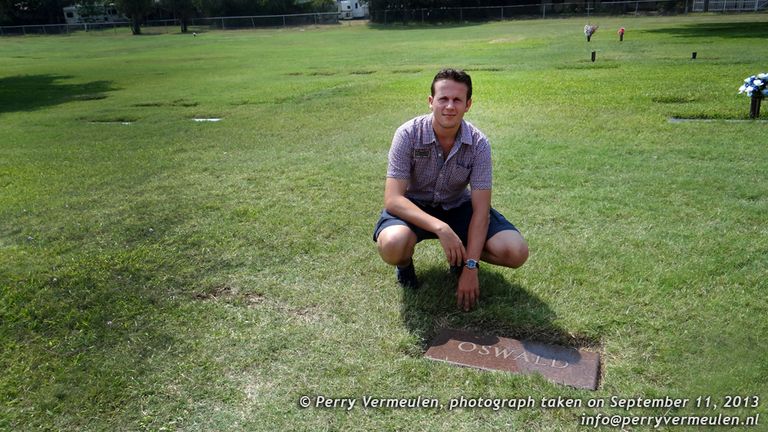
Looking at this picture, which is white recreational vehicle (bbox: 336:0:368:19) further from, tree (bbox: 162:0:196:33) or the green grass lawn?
the green grass lawn

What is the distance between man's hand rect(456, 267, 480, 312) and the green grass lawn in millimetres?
89

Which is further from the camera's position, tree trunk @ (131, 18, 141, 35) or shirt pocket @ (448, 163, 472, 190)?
tree trunk @ (131, 18, 141, 35)

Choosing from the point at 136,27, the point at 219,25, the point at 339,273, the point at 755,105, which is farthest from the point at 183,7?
the point at 339,273

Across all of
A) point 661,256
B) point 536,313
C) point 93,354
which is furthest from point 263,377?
point 661,256

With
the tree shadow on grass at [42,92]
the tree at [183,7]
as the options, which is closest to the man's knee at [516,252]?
the tree shadow on grass at [42,92]

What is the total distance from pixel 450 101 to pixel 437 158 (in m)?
0.37

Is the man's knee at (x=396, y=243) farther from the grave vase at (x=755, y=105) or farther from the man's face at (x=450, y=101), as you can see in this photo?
the grave vase at (x=755, y=105)

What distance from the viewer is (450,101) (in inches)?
127

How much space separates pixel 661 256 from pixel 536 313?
1254mm

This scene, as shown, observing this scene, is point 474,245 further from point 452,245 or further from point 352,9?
point 352,9

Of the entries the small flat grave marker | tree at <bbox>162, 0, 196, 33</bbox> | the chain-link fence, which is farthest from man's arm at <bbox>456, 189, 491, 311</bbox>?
tree at <bbox>162, 0, 196, 33</bbox>

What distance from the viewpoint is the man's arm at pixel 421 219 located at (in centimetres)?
315

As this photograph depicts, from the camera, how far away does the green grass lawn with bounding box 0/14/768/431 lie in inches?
104

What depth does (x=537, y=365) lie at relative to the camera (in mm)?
2768
